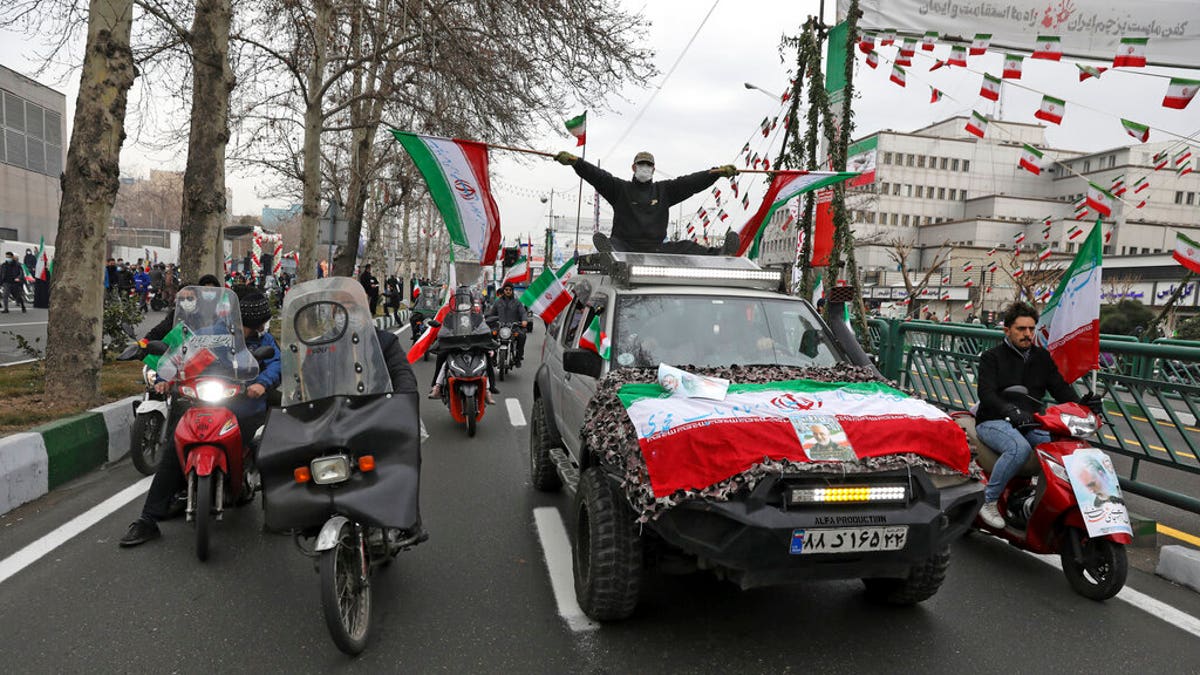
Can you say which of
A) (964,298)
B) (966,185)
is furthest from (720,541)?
(966,185)

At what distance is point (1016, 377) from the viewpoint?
16.1 feet

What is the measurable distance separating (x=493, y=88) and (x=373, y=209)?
3068cm

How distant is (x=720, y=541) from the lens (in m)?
2.91

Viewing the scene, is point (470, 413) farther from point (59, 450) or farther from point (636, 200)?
point (59, 450)

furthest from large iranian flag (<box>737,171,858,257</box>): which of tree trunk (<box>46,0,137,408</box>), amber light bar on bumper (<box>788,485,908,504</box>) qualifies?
tree trunk (<box>46,0,137,408</box>)

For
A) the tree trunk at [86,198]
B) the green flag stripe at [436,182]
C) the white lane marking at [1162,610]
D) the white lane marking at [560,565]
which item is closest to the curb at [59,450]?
the tree trunk at [86,198]

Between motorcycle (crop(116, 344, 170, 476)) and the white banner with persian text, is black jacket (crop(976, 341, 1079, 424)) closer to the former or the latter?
motorcycle (crop(116, 344, 170, 476))

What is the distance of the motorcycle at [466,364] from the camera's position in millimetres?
8482

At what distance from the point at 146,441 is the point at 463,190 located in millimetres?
3564

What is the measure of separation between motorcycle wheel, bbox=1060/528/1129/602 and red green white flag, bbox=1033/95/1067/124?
8426mm

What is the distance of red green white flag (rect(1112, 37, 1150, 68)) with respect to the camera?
1091 cm

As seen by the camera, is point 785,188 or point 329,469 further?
point 785,188

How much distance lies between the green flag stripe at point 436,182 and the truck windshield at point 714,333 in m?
2.97

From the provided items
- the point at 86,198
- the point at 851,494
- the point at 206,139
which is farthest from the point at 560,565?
the point at 206,139
